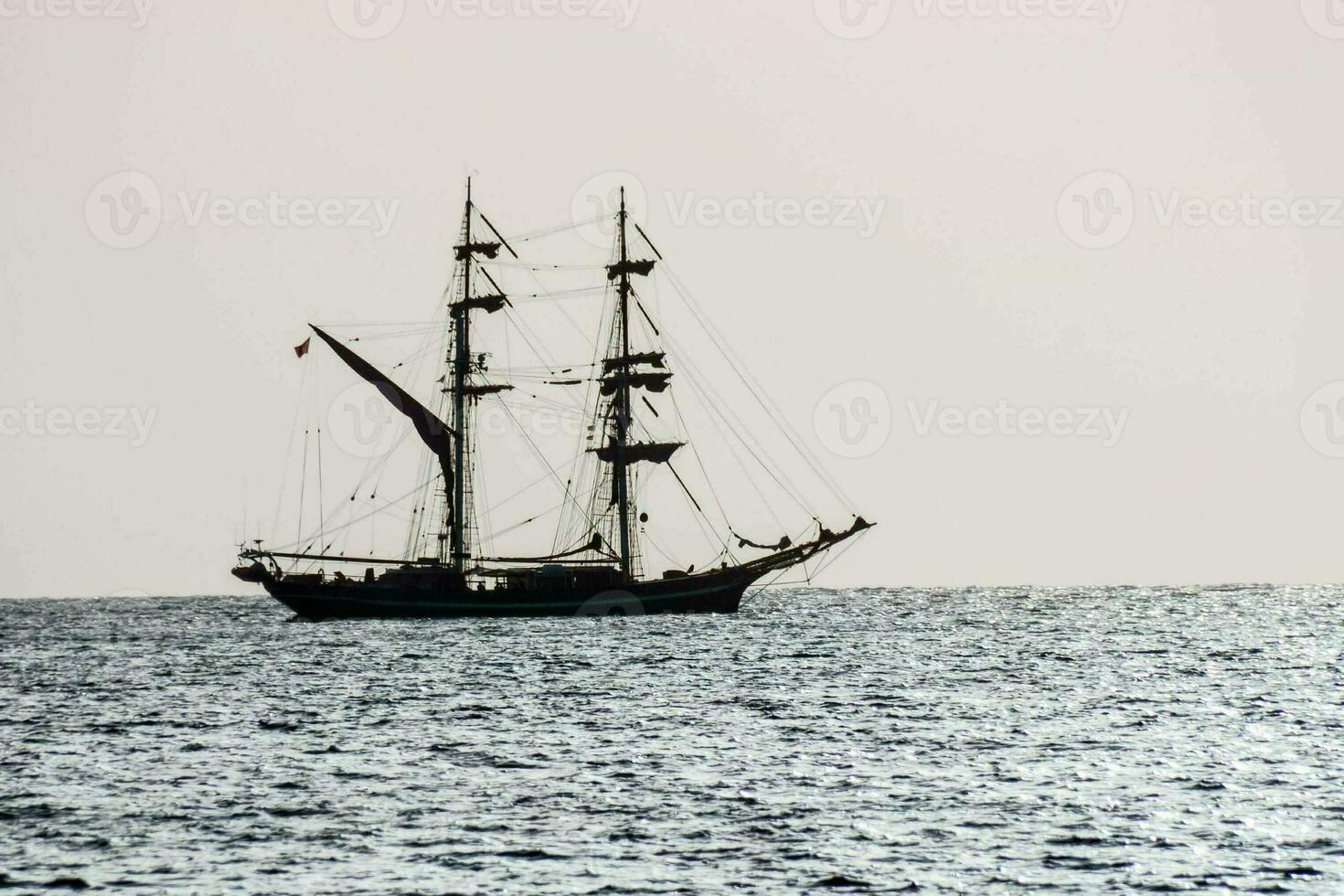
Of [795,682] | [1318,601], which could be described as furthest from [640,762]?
[1318,601]

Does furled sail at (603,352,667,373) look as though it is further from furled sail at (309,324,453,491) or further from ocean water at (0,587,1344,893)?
ocean water at (0,587,1344,893)

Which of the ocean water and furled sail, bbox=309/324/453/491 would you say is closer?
the ocean water

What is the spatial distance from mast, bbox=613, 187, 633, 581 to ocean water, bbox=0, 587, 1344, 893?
28153mm

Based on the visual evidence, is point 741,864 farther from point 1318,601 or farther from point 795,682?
point 1318,601

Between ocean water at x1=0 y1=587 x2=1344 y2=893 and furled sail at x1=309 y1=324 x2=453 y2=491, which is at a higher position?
furled sail at x1=309 y1=324 x2=453 y2=491

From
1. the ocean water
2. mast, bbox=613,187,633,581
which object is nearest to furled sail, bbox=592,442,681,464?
mast, bbox=613,187,633,581

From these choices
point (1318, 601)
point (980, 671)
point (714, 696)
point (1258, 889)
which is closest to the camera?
point (1258, 889)

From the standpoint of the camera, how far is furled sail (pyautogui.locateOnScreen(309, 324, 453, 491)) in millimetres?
91812

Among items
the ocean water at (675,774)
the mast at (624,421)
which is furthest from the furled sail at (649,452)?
the ocean water at (675,774)

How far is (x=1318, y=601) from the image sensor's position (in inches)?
7111

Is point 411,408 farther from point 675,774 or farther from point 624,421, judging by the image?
point 675,774

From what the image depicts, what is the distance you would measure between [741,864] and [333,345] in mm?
69864

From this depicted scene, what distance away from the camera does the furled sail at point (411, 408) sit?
91.8 m

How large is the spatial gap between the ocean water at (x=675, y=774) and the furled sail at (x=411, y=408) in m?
23.2
